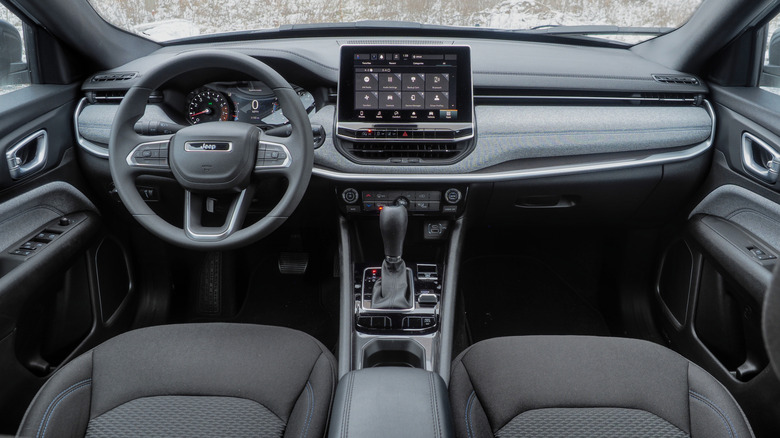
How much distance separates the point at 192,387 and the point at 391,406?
0.49 m

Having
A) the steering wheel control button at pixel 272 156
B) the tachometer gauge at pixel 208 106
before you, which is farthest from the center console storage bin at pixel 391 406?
the tachometer gauge at pixel 208 106

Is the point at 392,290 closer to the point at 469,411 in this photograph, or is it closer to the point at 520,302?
the point at 469,411

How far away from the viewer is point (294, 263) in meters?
2.50

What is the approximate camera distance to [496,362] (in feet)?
4.46

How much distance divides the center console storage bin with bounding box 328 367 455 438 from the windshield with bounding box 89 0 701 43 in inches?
51.6

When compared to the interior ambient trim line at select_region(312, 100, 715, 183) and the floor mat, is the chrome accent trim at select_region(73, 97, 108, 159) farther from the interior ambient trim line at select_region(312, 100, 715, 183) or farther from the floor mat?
the floor mat

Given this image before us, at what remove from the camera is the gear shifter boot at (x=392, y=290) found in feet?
5.82

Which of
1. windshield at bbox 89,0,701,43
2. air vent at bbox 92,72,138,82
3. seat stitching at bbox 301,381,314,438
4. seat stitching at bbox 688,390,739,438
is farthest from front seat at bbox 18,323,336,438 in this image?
windshield at bbox 89,0,701,43

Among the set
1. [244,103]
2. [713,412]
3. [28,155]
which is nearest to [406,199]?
[244,103]

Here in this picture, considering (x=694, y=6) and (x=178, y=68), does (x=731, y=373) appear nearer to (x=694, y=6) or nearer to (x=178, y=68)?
(x=694, y=6)

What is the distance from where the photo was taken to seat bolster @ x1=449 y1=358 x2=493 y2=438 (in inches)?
47.1

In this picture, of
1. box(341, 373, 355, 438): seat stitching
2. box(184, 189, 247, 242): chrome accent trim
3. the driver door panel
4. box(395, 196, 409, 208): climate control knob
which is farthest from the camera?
box(395, 196, 409, 208): climate control knob

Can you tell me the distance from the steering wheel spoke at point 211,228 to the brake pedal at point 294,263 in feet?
3.30

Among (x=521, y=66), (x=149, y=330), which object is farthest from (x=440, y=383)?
(x=521, y=66)
